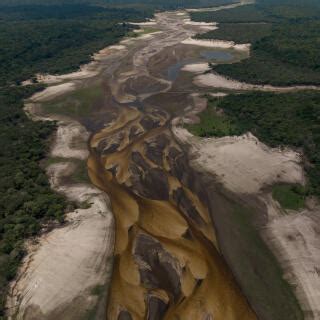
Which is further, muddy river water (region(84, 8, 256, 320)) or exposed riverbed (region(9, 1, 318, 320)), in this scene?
muddy river water (region(84, 8, 256, 320))

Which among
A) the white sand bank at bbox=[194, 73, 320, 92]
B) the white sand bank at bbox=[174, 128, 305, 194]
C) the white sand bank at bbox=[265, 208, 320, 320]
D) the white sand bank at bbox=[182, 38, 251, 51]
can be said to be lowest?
the white sand bank at bbox=[182, 38, 251, 51]

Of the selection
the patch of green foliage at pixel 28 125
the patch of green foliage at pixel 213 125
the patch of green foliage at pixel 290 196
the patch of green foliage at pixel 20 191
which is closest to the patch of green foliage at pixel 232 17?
the patch of green foliage at pixel 28 125

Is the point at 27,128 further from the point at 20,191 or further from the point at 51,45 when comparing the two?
the point at 51,45

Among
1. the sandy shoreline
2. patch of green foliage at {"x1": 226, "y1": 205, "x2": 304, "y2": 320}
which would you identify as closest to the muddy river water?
patch of green foliage at {"x1": 226, "y1": 205, "x2": 304, "y2": 320}

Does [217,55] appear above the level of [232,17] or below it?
above

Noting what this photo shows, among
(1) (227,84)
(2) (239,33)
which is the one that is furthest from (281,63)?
(2) (239,33)

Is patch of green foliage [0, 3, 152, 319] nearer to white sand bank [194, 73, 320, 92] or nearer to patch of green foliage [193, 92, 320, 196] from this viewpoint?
white sand bank [194, 73, 320, 92]

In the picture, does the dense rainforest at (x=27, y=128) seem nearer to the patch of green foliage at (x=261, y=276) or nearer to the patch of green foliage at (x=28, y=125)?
the patch of green foliage at (x=28, y=125)
